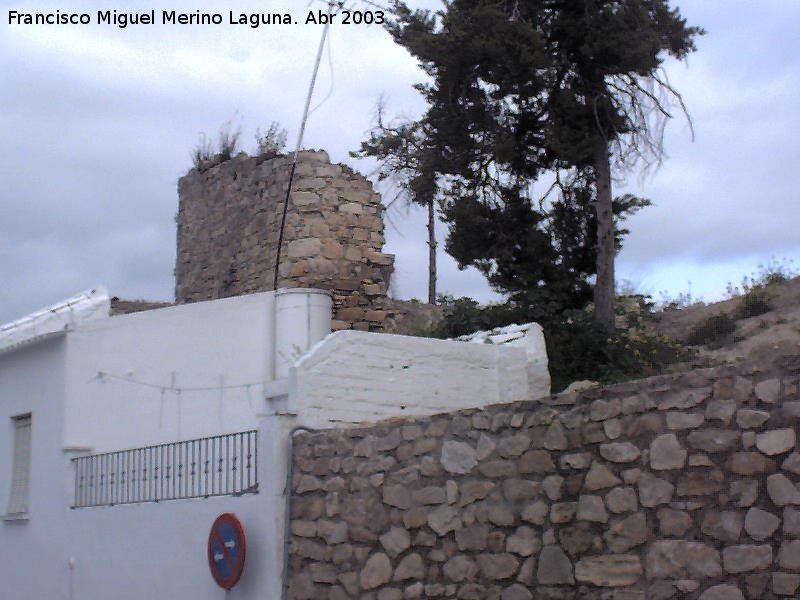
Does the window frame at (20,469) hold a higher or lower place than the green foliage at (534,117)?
lower

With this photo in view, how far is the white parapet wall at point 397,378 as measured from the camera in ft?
31.0

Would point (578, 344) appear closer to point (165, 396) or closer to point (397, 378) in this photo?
point (397, 378)

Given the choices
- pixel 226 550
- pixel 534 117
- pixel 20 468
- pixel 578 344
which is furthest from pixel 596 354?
pixel 20 468

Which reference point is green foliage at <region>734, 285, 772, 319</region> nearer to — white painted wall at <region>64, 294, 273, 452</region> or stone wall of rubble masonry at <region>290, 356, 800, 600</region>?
white painted wall at <region>64, 294, 273, 452</region>

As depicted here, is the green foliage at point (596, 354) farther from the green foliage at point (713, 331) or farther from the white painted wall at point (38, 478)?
the white painted wall at point (38, 478)

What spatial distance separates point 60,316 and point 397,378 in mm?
6400

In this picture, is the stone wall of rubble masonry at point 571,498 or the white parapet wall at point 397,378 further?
the white parapet wall at point 397,378

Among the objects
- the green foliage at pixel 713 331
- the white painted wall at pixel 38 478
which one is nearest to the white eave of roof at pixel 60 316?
the white painted wall at pixel 38 478

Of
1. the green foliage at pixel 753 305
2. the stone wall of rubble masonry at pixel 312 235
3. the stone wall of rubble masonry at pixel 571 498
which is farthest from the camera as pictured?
the green foliage at pixel 753 305

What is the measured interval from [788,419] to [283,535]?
4480mm

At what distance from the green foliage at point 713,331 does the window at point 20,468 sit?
10812 millimetres

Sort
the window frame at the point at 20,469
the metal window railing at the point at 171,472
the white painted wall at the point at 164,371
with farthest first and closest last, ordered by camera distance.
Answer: the window frame at the point at 20,469 → the white painted wall at the point at 164,371 → the metal window railing at the point at 171,472

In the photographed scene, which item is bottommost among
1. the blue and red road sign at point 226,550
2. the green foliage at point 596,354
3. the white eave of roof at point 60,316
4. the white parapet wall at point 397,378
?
the blue and red road sign at point 226,550

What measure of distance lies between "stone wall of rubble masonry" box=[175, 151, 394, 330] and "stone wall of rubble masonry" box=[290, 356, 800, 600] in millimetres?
6383
